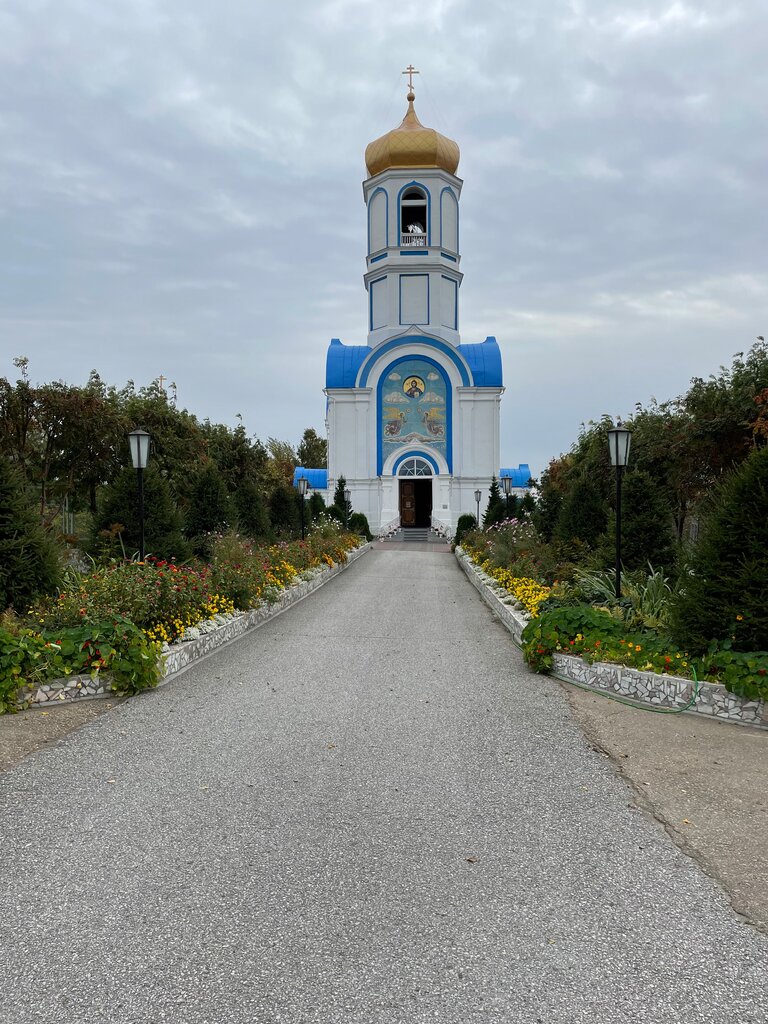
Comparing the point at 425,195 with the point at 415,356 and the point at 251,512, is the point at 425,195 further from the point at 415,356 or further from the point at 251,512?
the point at 251,512

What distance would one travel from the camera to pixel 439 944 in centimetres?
287

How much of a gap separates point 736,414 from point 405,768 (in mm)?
14805

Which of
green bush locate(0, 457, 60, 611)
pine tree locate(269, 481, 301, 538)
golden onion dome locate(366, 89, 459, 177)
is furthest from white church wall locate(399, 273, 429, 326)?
green bush locate(0, 457, 60, 611)

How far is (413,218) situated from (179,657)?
35.8 meters

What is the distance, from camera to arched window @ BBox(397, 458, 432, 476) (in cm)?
A: 3797

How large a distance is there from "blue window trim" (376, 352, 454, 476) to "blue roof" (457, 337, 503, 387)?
1.49 meters

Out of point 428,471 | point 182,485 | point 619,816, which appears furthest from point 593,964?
point 428,471

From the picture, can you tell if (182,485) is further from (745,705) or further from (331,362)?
(745,705)

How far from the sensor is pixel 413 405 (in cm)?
3788

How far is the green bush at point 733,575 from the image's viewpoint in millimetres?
6047

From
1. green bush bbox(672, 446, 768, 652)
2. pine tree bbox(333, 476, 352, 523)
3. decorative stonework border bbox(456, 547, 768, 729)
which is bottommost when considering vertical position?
decorative stonework border bbox(456, 547, 768, 729)

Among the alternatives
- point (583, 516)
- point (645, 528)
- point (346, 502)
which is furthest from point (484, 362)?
point (645, 528)

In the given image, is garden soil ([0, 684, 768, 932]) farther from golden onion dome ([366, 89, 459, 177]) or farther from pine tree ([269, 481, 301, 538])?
golden onion dome ([366, 89, 459, 177])

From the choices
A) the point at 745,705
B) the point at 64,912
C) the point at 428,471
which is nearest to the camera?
the point at 64,912
